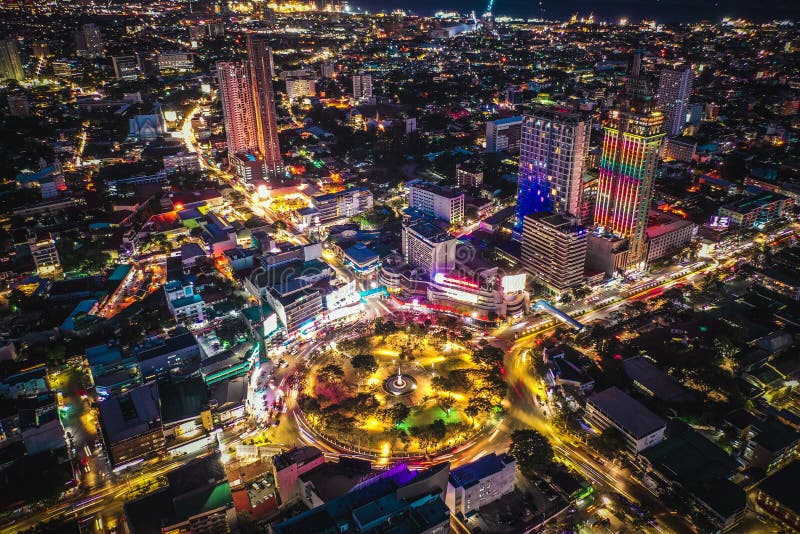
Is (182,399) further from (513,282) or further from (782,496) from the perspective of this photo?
(782,496)

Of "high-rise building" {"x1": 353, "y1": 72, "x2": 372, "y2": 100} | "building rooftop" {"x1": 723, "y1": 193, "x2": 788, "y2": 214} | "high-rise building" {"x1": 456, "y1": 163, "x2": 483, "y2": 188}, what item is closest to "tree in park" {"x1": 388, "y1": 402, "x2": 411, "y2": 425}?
"high-rise building" {"x1": 456, "y1": 163, "x2": 483, "y2": 188}

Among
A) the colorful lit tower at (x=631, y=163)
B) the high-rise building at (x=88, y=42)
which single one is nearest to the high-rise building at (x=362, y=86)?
the high-rise building at (x=88, y=42)

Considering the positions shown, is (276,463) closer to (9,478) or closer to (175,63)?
(9,478)

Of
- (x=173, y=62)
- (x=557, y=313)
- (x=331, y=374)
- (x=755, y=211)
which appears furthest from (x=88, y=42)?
(x=755, y=211)

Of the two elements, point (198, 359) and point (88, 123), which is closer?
point (198, 359)

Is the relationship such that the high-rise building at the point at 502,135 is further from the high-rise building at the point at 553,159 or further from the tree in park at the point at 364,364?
the tree in park at the point at 364,364

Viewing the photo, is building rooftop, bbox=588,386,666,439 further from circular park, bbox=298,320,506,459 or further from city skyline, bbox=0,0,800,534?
circular park, bbox=298,320,506,459

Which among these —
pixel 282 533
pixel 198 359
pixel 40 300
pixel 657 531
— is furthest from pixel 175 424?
pixel 657 531
